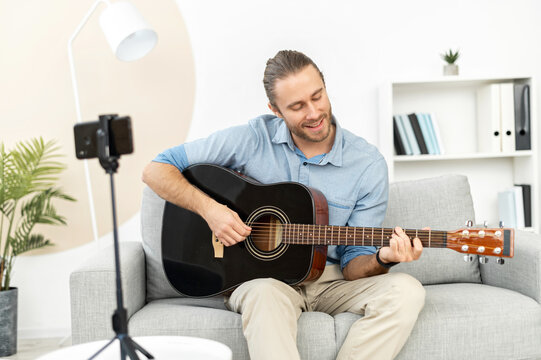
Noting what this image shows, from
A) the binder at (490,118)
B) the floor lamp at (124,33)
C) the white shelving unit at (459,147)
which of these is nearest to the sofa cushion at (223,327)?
the floor lamp at (124,33)

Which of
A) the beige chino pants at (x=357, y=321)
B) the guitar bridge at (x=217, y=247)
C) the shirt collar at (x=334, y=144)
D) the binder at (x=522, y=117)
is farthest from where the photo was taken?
the binder at (x=522, y=117)

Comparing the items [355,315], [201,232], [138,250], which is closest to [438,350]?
[355,315]

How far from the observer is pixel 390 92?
296cm

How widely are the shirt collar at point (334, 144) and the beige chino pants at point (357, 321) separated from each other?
0.45 meters

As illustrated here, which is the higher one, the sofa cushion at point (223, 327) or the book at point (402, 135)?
the book at point (402, 135)

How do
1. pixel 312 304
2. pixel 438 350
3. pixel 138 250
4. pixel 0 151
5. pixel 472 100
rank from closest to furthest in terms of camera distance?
pixel 438 350
pixel 312 304
pixel 138 250
pixel 0 151
pixel 472 100

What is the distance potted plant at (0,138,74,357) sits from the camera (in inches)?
107

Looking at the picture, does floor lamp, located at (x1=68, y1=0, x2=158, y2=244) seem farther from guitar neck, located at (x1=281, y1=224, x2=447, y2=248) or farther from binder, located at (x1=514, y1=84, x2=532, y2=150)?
binder, located at (x1=514, y1=84, x2=532, y2=150)

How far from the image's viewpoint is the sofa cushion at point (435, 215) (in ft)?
7.19

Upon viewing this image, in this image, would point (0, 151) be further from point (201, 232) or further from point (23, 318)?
point (201, 232)

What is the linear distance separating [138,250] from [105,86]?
131 centimetres

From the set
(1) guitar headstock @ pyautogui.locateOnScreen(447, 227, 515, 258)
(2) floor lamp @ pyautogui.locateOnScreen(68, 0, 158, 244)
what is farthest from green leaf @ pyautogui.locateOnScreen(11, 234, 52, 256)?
(1) guitar headstock @ pyautogui.locateOnScreen(447, 227, 515, 258)

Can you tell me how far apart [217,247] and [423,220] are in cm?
88

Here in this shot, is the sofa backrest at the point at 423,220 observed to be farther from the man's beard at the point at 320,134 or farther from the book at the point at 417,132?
the book at the point at 417,132
